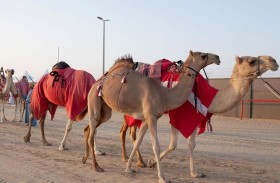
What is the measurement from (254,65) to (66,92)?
4.31 metres

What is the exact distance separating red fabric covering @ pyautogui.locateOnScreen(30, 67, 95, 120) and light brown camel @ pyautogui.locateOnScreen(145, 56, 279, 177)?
250 centimetres

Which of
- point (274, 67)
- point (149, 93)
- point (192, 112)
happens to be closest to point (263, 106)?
point (192, 112)

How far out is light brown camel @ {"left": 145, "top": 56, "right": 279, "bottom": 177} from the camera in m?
5.97

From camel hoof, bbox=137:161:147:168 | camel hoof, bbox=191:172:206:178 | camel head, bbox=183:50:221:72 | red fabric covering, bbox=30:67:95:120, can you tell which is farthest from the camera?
red fabric covering, bbox=30:67:95:120

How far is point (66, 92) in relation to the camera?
8469 mm

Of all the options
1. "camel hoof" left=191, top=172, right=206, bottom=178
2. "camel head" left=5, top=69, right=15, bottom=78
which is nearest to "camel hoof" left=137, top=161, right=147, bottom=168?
"camel hoof" left=191, top=172, right=206, bottom=178

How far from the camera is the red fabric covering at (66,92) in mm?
8203

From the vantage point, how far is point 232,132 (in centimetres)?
1359

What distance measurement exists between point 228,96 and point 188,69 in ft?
2.87

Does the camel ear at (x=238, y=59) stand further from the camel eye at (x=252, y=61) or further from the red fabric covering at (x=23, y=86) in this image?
the red fabric covering at (x=23, y=86)

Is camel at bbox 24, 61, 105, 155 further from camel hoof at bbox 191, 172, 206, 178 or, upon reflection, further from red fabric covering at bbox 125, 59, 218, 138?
camel hoof at bbox 191, 172, 206, 178

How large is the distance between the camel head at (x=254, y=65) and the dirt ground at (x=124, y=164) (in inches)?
73.2

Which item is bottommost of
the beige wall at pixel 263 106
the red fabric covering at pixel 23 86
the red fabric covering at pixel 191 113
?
the beige wall at pixel 263 106

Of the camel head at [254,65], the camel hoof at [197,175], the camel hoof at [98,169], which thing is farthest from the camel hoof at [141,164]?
the camel head at [254,65]
